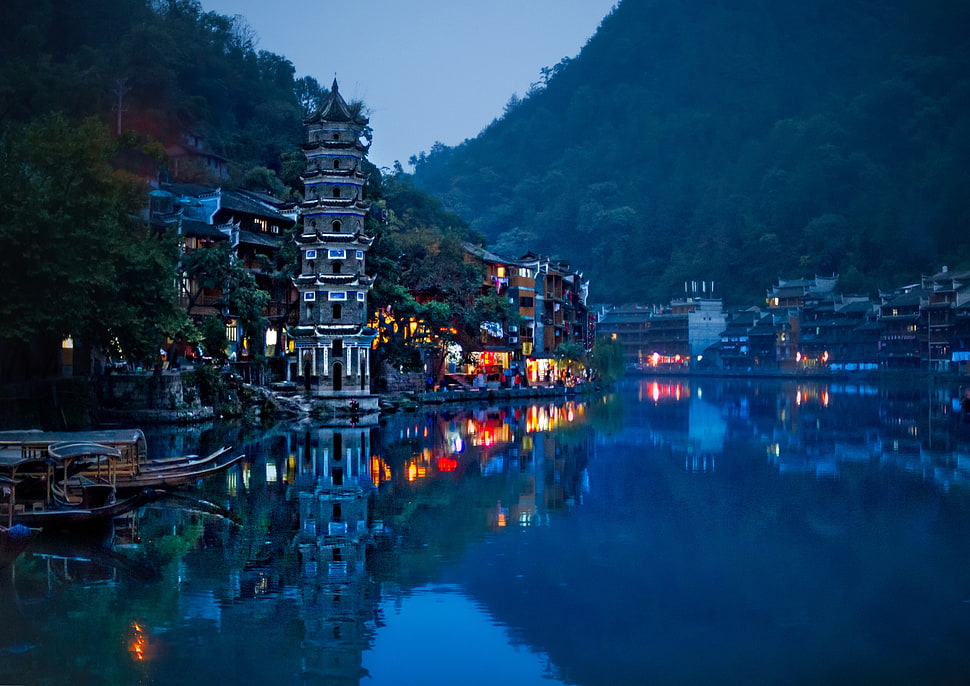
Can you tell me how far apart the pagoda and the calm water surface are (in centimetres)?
1885

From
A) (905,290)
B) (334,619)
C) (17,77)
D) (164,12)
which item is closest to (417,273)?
A: (17,77)

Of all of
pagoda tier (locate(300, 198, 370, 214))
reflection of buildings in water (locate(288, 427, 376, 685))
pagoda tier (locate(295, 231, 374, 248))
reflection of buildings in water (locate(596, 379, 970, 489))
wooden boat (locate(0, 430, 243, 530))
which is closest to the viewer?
reflection of buildings in water (locate(288, 427, 376, 685))

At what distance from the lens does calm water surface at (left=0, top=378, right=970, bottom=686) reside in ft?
45.9

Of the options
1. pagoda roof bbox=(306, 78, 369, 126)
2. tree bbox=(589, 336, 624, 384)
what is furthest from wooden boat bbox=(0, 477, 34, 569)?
tree bbox=(589, 336, 624, 384)

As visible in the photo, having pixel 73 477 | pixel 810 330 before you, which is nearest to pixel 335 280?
pixel 73 477

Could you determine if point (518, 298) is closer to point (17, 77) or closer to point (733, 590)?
point (17, 77)

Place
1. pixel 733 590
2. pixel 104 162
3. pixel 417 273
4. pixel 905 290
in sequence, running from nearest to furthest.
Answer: pixel 733 590 → pixel 104 162 → pixel 417 273 → pixel 905 290

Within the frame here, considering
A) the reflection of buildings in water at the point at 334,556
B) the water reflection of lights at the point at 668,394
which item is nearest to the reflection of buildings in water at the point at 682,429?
the water reflection of lights at the point at 668,394

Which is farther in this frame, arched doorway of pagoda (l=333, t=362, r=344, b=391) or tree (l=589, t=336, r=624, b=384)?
tree (l=589, t=336, r=624, b=384)

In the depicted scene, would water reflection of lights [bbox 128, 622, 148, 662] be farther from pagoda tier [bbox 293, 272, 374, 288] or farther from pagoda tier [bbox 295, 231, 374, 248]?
pagoda tier [bbox 295, 231, 374, 248]

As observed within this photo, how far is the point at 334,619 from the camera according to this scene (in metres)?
15.5

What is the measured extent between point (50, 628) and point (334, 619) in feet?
14.7

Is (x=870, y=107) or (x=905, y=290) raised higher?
(x=870, y=107)

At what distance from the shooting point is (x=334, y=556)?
64.5ft
